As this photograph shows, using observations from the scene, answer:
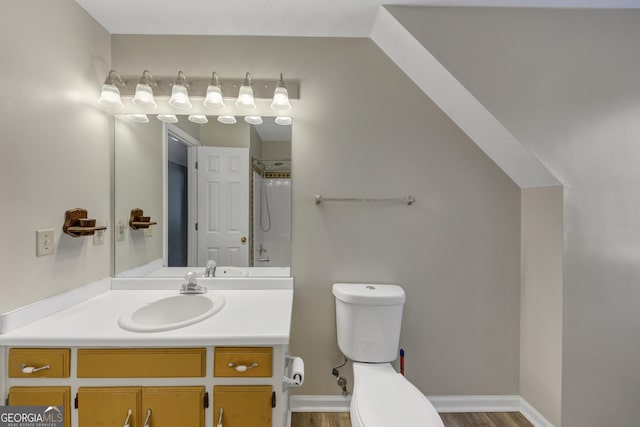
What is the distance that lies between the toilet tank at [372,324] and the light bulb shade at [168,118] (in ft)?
4.65

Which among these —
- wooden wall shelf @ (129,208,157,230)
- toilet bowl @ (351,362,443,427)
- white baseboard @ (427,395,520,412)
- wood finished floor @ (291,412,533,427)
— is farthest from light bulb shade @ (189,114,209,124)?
white baseboard @ (427,395,520,412)

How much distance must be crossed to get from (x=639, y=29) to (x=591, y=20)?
26 centimetres

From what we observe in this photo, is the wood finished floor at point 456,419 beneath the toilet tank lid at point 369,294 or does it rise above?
beneath

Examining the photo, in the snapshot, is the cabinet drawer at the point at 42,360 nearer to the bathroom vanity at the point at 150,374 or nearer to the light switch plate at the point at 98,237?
the bathroom vanity at the point at 150,374

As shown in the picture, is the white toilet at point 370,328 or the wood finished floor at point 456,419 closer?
the white toilet at point 370,328

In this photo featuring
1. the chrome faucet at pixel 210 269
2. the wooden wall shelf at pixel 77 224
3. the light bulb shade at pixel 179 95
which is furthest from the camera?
the chrome faucet at pixel 210 269

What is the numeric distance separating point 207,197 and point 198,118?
470 mm

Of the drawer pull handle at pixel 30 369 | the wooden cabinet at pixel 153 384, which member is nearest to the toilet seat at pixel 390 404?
the wooden cabinet at pixel 153 384

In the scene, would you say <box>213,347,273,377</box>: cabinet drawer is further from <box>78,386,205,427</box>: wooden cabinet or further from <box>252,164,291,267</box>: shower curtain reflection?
<box>252,164,291,267</box>: shower curtain reflection

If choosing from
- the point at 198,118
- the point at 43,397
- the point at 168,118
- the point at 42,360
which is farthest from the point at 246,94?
the point at 43,397

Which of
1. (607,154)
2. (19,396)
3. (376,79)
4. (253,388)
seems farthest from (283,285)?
(607,154)

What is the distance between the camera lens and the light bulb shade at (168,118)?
171cm

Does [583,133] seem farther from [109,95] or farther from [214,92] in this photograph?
[109,95]

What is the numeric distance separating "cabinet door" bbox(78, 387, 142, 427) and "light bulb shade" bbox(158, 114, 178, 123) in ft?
4.50
